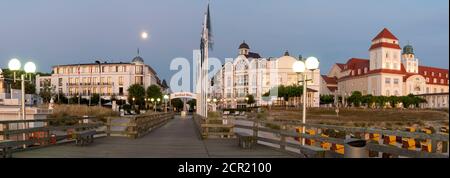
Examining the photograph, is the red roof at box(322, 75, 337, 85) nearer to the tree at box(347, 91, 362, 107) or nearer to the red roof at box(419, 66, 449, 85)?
the red roof at box(419, 66, 449, 85)

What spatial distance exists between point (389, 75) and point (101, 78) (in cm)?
7748

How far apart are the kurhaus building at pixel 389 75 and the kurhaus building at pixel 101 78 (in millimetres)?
57249

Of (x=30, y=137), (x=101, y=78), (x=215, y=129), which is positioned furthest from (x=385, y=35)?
(x=30, y=137)

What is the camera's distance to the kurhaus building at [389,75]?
11738 centimetres

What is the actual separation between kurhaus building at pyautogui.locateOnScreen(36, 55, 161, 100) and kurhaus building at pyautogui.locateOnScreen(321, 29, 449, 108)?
57249 mm

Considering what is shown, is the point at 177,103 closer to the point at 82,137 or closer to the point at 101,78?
the point at 101,78

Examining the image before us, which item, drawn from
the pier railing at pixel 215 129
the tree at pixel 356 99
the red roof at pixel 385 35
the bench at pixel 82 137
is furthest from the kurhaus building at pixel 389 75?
the bench at pixel 82 137

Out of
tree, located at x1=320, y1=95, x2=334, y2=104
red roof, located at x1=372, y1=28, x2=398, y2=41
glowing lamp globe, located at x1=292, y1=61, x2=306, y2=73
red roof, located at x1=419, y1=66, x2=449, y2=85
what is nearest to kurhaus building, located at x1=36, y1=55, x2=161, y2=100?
tree, located at x1=320, y1=95, x2=334, y2=104

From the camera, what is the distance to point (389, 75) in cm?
11781

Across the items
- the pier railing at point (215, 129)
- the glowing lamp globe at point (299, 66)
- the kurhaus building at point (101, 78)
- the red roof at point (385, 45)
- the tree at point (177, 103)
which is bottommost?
the tree at point (177, 103)

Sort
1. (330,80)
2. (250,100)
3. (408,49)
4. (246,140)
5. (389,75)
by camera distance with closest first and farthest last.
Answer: (246,140)
(250,100)
(389,75)
(408,49)
(330,80)

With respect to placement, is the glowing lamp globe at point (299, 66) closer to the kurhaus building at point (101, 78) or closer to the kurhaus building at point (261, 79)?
the kurhaus building at point (261, 79)

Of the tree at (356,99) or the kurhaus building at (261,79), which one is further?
the tree at (356,99)

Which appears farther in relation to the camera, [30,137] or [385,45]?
[385,45]
